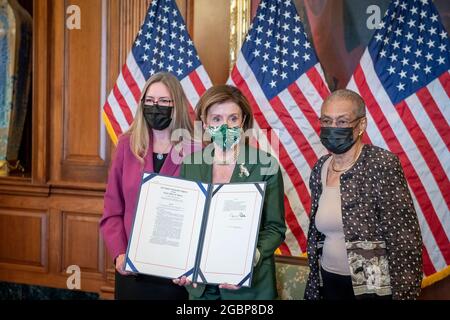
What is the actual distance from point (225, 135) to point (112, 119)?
2.16m

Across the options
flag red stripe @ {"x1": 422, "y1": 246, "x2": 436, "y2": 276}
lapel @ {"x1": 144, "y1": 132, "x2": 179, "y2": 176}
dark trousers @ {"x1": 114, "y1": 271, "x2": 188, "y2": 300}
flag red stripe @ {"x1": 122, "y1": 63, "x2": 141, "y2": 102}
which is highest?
flag red stripe @ {"x1": 122, "y1": 63, "x2": 141, "y2": 102}

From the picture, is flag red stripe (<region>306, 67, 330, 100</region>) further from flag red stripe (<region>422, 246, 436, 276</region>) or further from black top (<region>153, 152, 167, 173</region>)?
black top (<region>153, 152, 167, 173</region>)

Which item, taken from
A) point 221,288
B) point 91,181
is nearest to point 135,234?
point 221,288

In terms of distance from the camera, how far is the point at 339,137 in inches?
95.7

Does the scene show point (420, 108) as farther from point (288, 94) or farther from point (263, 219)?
point (263, 219)

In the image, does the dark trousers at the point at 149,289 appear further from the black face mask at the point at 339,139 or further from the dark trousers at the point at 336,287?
the black face mask at the point at 339,139

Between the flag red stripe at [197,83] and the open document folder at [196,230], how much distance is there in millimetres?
1865

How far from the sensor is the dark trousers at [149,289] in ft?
8.45

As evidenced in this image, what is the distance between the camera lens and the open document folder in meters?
2.22

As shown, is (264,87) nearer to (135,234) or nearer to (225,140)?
(225,140)

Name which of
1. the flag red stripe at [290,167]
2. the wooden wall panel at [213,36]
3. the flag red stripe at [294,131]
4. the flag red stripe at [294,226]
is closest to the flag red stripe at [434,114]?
the flag red stripe at [294,131]

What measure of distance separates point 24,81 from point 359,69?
3.16 metres

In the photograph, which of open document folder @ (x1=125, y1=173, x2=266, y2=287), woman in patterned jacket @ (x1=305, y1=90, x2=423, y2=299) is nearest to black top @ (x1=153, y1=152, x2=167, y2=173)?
open document folder @ (x1=125, y1=173, x2=266, y2=287)

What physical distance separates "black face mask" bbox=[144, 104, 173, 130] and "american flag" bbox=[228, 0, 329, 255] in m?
1.36
